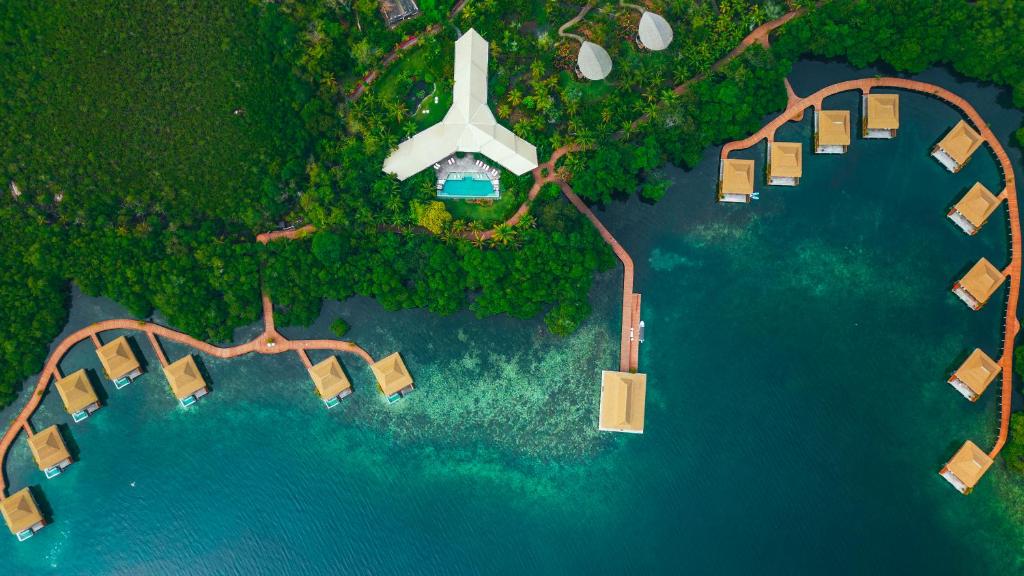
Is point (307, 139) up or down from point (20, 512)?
up

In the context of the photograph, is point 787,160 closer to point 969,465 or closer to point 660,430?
point 660,430

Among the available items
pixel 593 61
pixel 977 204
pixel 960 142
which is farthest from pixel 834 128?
pixel 593 61

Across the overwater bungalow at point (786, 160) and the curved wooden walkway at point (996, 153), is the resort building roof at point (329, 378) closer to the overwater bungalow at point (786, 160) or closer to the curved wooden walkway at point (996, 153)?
the curved wooden walkway at point (996, 153)

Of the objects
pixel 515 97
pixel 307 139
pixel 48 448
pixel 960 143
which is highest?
pixel 307 139

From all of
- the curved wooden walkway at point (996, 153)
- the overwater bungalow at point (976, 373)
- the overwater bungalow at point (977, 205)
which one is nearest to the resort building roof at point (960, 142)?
the curved wooden walkway at point (996, 153)

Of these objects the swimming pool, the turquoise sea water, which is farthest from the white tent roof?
the turquoise sea water

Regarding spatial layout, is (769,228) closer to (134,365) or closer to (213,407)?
(213,407)
